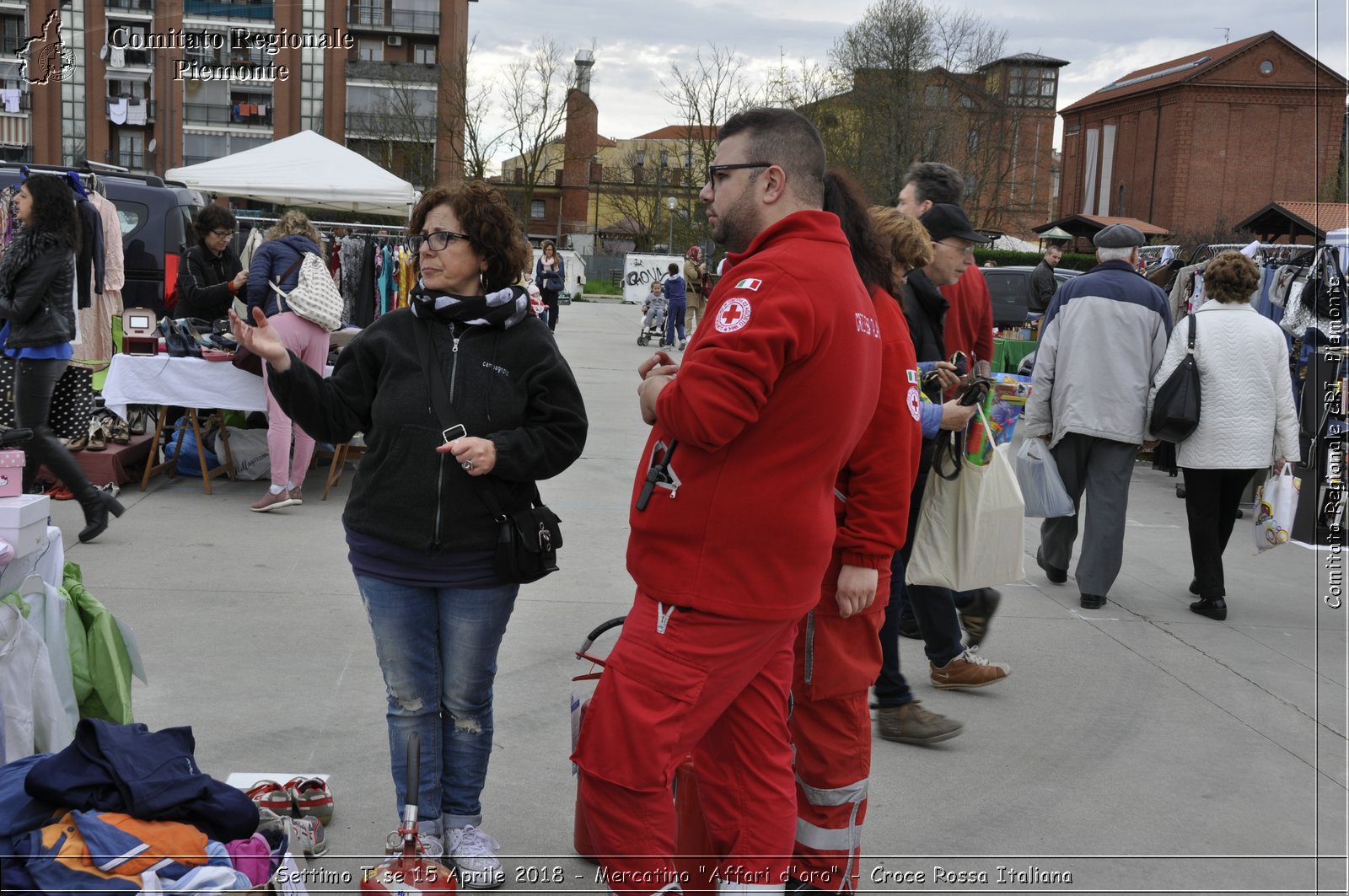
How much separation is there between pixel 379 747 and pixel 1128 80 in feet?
221

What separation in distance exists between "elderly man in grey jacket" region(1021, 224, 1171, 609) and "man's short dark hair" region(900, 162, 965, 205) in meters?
1.82

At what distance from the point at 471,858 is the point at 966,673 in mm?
2515

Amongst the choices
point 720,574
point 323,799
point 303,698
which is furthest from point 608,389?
point 720,574

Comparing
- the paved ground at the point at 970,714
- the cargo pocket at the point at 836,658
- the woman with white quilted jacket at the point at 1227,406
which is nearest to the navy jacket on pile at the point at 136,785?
the paved ground at the point at 970,714

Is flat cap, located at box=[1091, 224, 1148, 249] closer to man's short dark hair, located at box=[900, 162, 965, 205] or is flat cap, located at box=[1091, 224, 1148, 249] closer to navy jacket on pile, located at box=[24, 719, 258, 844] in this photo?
man's short dark hair, located at box=[900, 162, 965, 205]

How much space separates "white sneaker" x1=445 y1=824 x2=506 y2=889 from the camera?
3.28 meters

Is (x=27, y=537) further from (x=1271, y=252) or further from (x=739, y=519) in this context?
(x=1271, y=252)

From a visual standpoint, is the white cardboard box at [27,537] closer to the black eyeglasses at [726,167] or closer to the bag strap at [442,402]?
the bag strap at [442,402]

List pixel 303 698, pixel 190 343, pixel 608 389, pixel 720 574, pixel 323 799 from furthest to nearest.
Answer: pixel 608 389
pixel 190 343
pixel 303 698
pixel 323 799
pixel 720 574

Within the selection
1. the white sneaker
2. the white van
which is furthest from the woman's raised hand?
the white van

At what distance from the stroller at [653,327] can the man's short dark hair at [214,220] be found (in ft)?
48.8

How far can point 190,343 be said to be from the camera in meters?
8.53

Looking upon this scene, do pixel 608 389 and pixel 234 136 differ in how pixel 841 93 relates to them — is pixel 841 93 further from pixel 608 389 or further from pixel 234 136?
pixel 234 136

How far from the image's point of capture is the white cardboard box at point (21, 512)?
3.50 m
